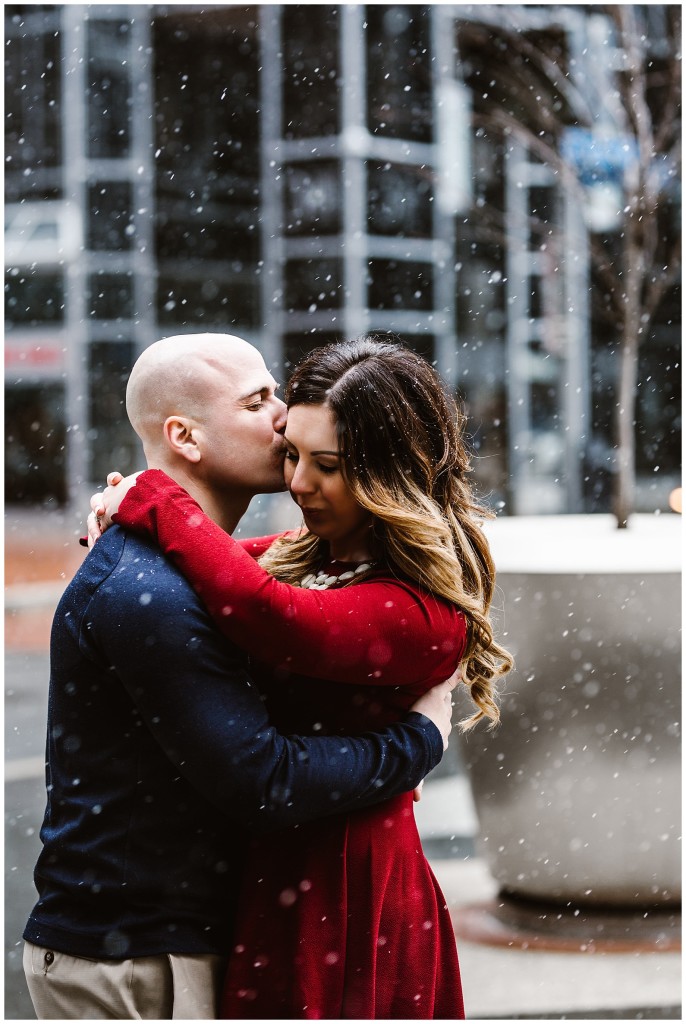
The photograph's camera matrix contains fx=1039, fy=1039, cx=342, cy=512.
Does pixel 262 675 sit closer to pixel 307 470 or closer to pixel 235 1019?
pixel 307 470

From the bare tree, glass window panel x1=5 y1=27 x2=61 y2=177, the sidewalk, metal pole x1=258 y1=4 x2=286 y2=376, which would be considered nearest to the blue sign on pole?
the bare tree

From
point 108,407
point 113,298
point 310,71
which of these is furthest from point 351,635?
point 113,298

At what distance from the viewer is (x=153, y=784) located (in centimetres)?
179

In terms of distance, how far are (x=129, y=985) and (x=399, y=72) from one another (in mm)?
15602

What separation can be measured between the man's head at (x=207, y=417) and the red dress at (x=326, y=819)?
11cm

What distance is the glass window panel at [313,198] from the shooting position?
51.0 feet

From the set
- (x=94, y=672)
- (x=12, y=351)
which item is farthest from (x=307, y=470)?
(x=12, y=351)

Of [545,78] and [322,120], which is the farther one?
[322,120]

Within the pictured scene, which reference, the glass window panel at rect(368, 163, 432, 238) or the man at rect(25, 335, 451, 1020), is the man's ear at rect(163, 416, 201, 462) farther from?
the glass window panel at rect(368, 163, 432, 238)

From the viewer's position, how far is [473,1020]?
3338 millimetres

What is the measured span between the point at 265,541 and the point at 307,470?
2.16ft

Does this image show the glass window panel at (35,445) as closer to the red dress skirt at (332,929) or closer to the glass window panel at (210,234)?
the glass window panel at (210,234)

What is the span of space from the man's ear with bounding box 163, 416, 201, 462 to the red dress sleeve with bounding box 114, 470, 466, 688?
0.08m

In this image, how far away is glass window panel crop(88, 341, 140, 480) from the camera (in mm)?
16078
